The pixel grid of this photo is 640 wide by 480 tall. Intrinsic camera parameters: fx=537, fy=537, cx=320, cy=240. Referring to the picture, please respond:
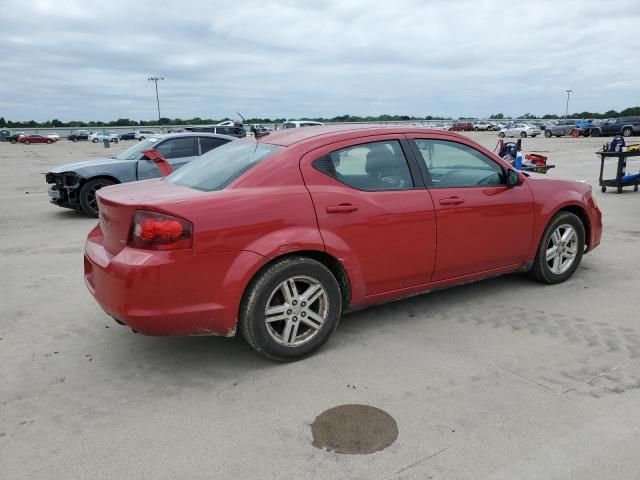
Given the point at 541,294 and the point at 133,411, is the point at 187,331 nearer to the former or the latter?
the point at 133,411

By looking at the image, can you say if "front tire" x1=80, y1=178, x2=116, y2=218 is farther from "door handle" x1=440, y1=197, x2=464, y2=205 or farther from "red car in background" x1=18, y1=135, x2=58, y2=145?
"red car in background" x1=18, y1=135, x2=58, y2=145

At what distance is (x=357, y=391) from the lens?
10.8 feet

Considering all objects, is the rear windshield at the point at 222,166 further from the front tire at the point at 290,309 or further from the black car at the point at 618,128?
the black car at the point at 618,128

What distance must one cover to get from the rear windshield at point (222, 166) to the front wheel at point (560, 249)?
2776 mm

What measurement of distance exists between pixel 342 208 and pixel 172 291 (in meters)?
1.29

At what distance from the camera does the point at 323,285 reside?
3688 mm

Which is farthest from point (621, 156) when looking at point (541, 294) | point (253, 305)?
point (253, 305)

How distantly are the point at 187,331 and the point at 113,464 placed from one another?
923 mm

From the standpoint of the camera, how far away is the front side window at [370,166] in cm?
389

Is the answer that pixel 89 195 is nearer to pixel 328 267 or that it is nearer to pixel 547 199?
pixel 328 267

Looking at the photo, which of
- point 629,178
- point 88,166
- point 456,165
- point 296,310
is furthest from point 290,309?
point 629,178

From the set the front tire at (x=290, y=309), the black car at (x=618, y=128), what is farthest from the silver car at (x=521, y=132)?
the front tire at (x=290, y=309)

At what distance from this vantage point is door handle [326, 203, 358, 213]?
12.2 feet

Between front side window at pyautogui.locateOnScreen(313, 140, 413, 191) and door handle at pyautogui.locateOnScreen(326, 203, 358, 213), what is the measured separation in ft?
0.61
